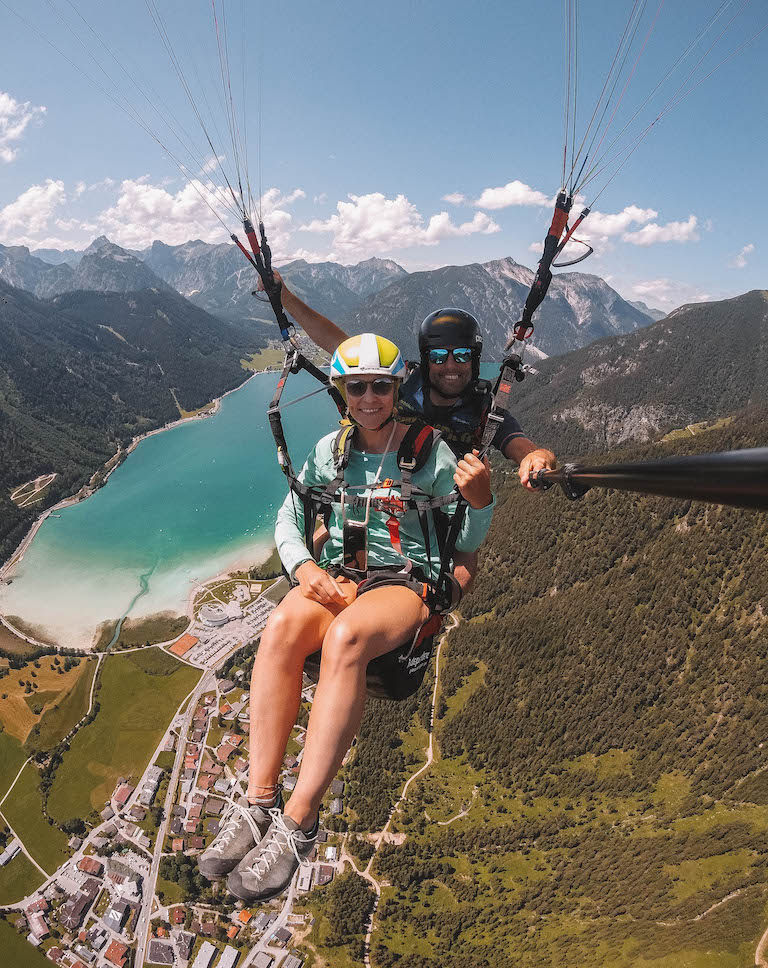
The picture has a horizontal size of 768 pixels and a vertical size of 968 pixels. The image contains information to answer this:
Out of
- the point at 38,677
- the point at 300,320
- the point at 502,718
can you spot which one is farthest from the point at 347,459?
the point at 38,677

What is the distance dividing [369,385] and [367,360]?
0.62 ft

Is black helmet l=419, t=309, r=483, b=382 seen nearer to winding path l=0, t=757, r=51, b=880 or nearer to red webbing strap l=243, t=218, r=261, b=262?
red webbing strap l=243, t=218, r=261, b=262

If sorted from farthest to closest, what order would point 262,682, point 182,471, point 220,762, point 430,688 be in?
point 182,471 < point 430,688 < point 220,762 < point 262,682

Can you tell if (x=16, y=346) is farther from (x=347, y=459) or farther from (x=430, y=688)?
(x=347, y=459)

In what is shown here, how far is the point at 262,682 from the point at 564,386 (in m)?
147

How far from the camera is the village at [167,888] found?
102ft

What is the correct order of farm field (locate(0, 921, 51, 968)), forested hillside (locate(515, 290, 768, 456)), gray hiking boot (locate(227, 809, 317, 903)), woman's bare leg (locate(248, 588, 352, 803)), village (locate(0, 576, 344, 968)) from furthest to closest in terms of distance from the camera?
forested hillside (locate(515, 290, 768, 456))
farm field (locate(0, 921, 51, 968))
village (locate(0, 576, 344, 968))
woman's bare leg (locate(248, 588, 352, 803))
gray hiking boot (locate(227, 809, 317, 903))

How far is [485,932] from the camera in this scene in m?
34.8

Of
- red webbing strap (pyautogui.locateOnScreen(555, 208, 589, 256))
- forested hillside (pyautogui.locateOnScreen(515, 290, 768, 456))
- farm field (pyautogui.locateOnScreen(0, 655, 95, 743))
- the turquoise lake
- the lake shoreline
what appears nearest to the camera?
red webbing strap (pyautogui.locateOnScreen(555, 208, 589, 256))

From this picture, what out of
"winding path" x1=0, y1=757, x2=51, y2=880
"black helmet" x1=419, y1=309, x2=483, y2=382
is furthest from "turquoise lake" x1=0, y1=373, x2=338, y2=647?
"black helmet" x1=419, y1=309, x2=483, y2=382

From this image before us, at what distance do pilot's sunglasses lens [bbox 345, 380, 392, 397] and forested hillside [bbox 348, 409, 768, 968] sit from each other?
42.1m

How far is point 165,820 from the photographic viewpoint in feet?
118

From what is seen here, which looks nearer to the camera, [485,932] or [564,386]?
[485,932]

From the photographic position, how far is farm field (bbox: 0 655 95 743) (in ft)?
146
